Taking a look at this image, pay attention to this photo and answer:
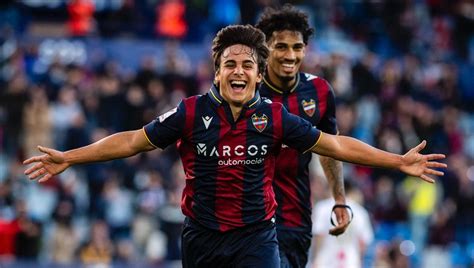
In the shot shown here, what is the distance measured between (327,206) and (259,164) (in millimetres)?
4425

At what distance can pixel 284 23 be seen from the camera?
775cm

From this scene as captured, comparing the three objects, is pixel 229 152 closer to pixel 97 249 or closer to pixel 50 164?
pixel 50 164

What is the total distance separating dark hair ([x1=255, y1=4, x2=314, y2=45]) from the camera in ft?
25.4

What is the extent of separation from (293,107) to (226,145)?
1.16 meters

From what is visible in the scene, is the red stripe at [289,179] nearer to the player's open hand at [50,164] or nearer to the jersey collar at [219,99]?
the jersey collar at [219,99]

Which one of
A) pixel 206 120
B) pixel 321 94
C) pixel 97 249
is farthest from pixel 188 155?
pixel 97 249

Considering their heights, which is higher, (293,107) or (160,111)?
(160,111)

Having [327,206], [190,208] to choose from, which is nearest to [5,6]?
[327,206]

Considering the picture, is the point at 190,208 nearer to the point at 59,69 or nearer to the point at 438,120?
the point at 59,69

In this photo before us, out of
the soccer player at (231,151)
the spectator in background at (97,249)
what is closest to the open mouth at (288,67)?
the soccer player at (231,151)

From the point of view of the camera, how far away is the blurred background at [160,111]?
602 inches

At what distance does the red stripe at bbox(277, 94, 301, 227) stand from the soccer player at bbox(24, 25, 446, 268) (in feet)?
2.85

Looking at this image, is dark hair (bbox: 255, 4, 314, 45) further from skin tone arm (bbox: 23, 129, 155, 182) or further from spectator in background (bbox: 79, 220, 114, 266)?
spectator in background (bbox: 79, 220, 114, 266)

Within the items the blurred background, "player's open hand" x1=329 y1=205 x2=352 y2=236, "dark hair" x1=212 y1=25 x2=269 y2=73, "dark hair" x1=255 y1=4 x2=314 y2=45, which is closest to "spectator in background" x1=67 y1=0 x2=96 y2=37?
the blurred background
